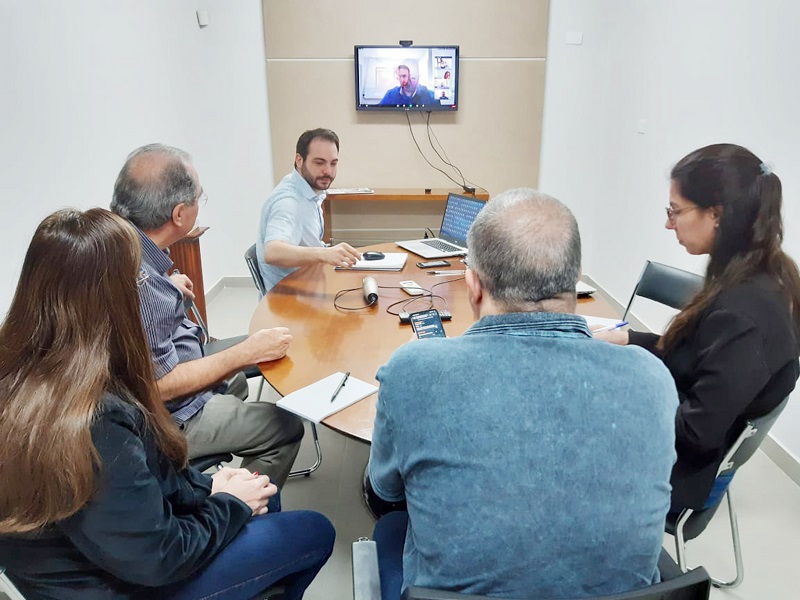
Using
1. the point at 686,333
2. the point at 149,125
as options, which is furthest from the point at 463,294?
the point at 149,125

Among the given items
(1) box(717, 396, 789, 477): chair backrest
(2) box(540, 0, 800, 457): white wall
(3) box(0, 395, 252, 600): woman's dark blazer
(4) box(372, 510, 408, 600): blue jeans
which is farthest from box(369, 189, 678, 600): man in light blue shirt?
(2) box(540, 0, 800, 457): white wall

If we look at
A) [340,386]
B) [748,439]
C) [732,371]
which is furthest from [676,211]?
[340,386]

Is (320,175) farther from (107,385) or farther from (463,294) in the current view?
(107,385)

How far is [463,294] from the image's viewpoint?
2.22m

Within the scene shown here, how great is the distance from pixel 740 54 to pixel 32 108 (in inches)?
122

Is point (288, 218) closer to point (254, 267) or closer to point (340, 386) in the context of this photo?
point (254, 267)

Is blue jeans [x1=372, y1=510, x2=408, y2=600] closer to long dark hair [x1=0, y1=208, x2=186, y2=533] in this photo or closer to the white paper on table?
long dark hair [x1=0, y1=208, x2=186, y2=533]

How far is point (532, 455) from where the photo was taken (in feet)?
2.55

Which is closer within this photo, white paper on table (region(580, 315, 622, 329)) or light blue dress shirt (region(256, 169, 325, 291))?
white paper on table (region(580, 315, 622, 329))

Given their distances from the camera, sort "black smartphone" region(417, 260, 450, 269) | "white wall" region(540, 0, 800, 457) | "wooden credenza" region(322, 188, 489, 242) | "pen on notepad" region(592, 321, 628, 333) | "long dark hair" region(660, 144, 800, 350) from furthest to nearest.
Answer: "wooden credenza" region(322, 188, 489, 242), "black smartphone" region(417, 260, 450, 269), "white wall" region(540, 0, 800, 457), "pen on notepad" region(592, 321, 628, 333), "long dark hair" region(660, 144, 800, 350)

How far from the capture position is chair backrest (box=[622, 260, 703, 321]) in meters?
2.17

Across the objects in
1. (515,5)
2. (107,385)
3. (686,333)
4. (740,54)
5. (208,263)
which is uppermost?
(515,5)

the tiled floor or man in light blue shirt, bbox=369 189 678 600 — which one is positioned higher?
man in light blue shirt, bbox=369 189 678 600

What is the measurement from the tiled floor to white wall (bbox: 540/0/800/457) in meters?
0.27
